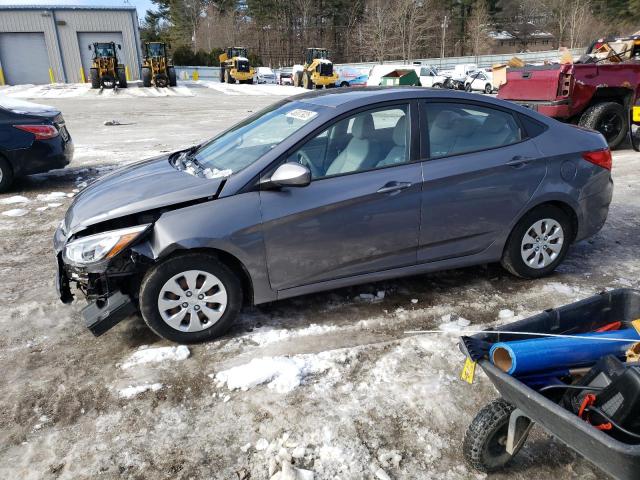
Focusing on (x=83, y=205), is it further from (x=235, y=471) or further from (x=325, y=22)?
(x=325, y=22)

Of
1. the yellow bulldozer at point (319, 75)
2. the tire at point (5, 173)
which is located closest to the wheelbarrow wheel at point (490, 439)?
the tire at point (5, 173)

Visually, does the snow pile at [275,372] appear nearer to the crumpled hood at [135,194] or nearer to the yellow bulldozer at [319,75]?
the crumpled hood at [135,194]

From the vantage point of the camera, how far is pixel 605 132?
9680mm

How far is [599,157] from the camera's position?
4.27 m

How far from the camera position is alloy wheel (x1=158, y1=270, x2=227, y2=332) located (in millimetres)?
3207

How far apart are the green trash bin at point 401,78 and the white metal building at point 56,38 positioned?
2270 centimetres

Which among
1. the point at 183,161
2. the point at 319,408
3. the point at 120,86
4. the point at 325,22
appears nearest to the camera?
the point at 319,408

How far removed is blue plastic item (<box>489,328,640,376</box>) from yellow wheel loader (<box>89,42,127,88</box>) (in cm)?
3142

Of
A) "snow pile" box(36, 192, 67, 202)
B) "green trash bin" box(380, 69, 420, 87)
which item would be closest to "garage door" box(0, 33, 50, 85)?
"green trash bin" box(380, 69, 420, 87)

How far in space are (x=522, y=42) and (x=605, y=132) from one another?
67502 mm

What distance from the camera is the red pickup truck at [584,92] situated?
9.00 metres

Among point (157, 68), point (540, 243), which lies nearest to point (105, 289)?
point (540, 243)

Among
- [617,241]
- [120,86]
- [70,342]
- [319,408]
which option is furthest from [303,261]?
[120,86]

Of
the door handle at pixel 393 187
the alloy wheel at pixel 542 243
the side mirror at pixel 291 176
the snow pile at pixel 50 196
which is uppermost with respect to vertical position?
the side mirror at pixel 291 176
